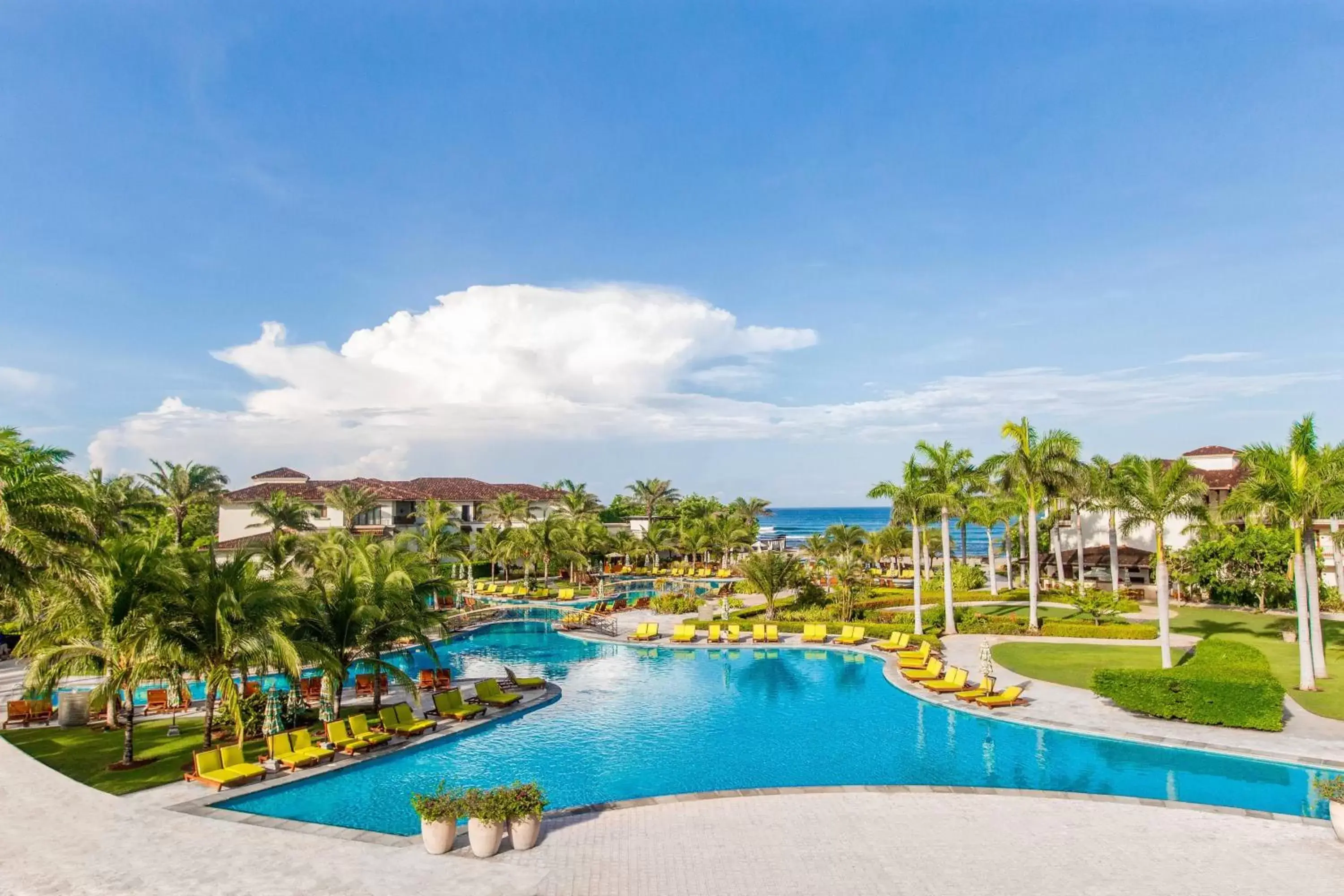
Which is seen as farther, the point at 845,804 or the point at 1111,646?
the point at 1111,646

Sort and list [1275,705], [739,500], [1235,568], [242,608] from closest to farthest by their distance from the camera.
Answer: [242,608], [1275,705], [1235,568], [739,500]

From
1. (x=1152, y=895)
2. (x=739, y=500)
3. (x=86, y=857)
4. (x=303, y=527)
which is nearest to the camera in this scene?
(x=1152, y=895)

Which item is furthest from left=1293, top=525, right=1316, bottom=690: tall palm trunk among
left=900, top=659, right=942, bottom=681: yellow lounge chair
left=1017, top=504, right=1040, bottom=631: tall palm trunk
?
left=1017, top=504, right=1040, bottom=631: tall palm trunk

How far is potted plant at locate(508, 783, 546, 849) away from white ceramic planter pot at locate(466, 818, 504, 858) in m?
0.25

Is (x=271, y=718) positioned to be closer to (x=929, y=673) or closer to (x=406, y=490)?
(x=929, y=673)

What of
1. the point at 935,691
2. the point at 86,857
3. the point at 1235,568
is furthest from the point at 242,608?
the point at 1235,568

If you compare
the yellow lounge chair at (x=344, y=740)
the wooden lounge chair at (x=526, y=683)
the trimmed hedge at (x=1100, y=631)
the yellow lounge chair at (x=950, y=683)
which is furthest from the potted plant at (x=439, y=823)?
the trimmed hedge at (x=1100, y=631)

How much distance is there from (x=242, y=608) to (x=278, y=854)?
6193 millimetres

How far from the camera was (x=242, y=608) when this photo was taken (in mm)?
15922

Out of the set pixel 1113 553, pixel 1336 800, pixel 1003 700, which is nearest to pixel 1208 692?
pixel 1003 700

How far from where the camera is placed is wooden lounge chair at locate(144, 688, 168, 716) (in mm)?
20297

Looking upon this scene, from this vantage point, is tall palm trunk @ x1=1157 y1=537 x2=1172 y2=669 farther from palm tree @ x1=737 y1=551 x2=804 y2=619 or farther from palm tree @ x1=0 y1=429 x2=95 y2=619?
palm tree @ x1=0 y1=429 x2=95 y2=619

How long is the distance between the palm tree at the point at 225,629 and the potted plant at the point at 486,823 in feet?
21.1

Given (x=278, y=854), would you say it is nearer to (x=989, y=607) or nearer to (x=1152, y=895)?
(x=1152, y=895)
